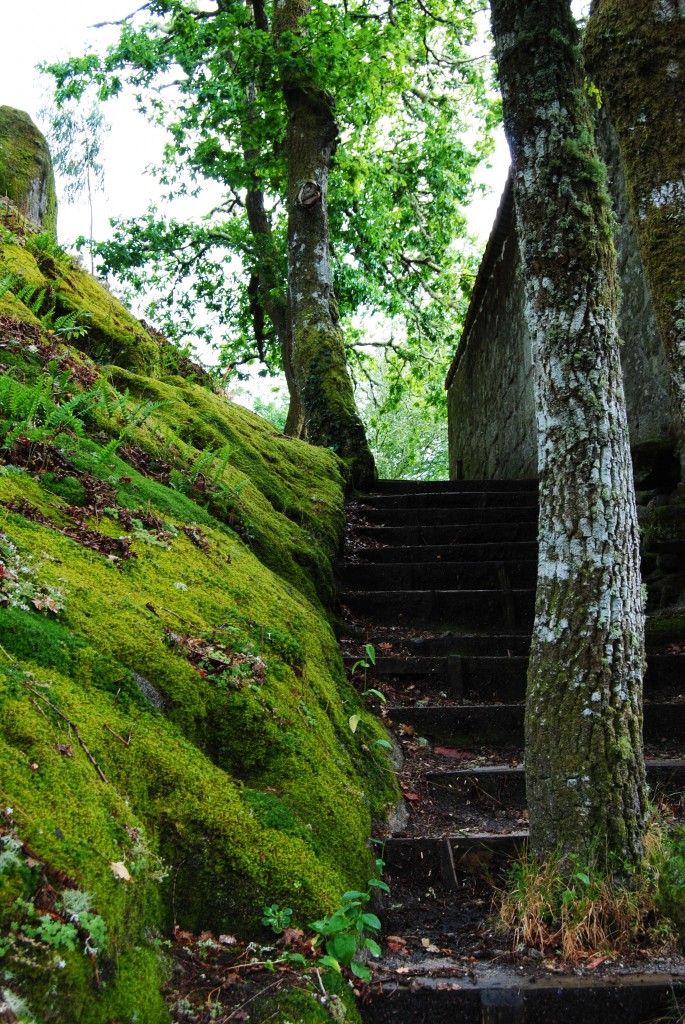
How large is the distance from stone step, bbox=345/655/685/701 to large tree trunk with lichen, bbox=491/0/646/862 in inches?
65.7

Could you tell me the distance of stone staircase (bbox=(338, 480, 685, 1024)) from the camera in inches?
86.6

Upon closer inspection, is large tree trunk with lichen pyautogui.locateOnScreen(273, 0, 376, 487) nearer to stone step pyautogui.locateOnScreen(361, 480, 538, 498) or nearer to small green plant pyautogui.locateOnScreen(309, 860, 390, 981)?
stone step pyautogui.locateOnScreen(361, 480, 538, 498)

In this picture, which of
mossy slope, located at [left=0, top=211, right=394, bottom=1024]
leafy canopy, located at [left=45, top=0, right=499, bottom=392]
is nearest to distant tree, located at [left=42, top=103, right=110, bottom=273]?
leafy canopy, located at [left=45, top=0, right=499, bottom=392]

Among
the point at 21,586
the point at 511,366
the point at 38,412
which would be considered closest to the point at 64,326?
the point at 38,412

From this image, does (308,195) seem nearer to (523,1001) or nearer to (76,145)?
(76,145)

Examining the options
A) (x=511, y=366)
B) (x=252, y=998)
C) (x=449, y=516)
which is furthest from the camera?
(x=511, y=366)

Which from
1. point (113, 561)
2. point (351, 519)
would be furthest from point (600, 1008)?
point (351, 519)

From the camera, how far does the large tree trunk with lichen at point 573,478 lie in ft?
8.89

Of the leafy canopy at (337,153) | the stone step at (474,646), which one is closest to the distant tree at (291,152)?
the leafy canopy at (337,153)

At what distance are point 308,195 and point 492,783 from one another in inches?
308

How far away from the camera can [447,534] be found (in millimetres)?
6348

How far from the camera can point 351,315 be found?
573 inches

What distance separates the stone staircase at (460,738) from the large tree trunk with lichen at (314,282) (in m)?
1.51

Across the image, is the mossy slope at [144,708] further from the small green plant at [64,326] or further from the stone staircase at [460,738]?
the stone staircase at [460,738]
